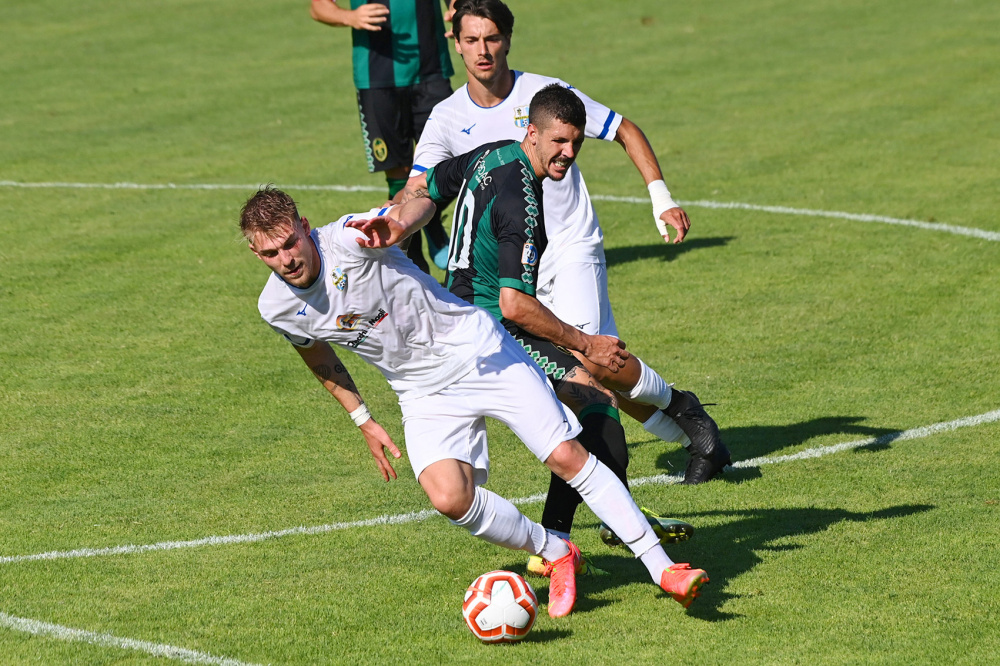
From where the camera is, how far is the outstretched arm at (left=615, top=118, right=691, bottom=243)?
734cm

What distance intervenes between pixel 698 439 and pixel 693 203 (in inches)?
274

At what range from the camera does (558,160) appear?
20.4 ft

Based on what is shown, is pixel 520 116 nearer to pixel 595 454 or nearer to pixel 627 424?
pixel 627 424

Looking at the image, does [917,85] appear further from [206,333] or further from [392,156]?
[206,333]

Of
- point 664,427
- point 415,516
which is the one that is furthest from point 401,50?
point 415,516

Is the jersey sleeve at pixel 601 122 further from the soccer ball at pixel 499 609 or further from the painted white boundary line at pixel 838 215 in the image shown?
the painted white boundary line at pixel 838 215

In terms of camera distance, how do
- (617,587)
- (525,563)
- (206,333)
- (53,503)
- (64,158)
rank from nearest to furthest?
(617,587) → (525,563) → (53,503) → (206,333) → (64,158)

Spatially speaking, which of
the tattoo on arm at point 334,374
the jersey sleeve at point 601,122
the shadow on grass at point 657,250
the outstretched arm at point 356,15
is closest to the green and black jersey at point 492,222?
the tattoo on arm at point 334,374

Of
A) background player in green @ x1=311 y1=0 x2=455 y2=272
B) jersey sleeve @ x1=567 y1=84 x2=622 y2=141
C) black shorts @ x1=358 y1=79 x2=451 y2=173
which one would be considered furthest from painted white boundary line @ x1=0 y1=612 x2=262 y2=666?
black shorts @ x1=358 y1=79 x2=451 y2=173

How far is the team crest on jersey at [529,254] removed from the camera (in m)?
6.05

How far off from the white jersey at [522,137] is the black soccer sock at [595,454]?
1568 mm

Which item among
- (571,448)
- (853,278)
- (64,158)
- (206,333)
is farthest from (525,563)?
(64,158)

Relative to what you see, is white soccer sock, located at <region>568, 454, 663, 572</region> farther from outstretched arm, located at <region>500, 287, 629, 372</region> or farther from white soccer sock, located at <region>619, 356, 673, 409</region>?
white soccer sock, located at <region>619, 356, 673, 409</region>

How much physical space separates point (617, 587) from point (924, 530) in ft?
5.60
